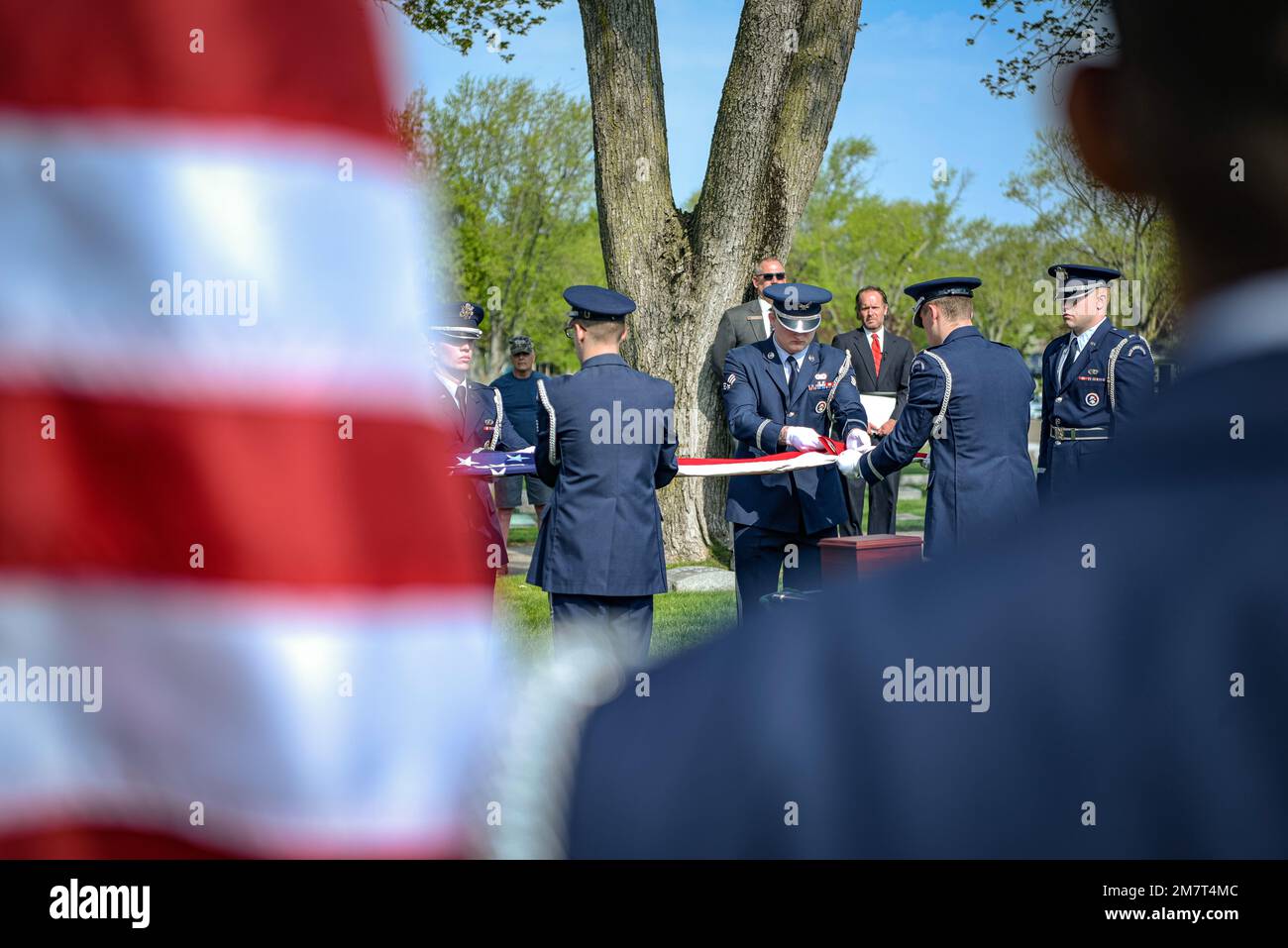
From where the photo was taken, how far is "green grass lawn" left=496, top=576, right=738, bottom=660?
6543mm

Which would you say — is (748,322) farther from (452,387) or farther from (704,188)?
(452,387)

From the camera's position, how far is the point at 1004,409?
5551 millimetres

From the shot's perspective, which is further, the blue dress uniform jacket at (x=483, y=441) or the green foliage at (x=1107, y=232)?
the blue dress uniform jacket at (x=483, y=441)

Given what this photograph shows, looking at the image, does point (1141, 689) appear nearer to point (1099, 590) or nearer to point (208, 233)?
point (1099, 590)

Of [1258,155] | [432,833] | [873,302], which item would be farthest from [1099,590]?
[873,302]

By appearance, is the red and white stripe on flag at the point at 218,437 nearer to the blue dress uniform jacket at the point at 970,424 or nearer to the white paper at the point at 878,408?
the blue dress uniform jacket at the point at 970,424

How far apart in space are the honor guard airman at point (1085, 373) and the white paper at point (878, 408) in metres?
1.42

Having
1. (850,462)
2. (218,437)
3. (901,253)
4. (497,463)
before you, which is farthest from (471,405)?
(901,253)

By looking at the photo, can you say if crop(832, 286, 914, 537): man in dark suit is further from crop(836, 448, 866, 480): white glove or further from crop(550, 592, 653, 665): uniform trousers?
crop(550, 592, 653, 665): uniform trousers

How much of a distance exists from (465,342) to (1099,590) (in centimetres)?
566

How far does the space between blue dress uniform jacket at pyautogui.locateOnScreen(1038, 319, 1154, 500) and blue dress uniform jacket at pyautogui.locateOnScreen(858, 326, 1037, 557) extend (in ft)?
4.20

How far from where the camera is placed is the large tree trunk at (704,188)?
30.4ft

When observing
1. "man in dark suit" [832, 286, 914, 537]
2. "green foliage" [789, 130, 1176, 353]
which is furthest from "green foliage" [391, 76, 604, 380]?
"man in dark suit" [832, 286, 914, 537]

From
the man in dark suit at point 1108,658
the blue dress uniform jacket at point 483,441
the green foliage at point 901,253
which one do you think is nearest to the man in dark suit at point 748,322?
→ the blue dress uniform jacket at point 483,441
